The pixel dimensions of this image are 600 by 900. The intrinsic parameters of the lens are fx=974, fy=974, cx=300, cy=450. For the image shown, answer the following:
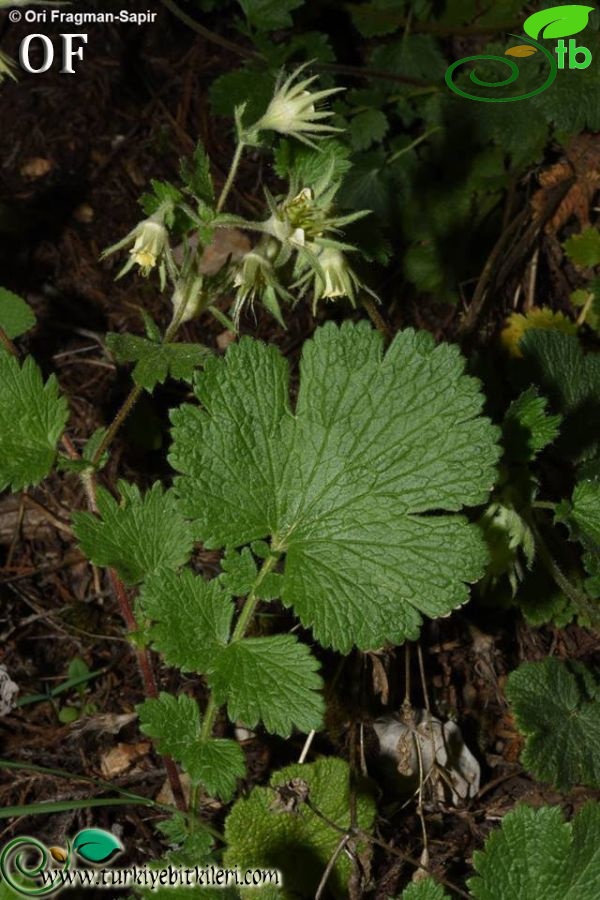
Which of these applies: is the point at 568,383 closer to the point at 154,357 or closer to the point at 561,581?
the point at 561,581

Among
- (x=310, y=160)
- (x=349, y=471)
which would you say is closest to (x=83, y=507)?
(x=349, y=471)

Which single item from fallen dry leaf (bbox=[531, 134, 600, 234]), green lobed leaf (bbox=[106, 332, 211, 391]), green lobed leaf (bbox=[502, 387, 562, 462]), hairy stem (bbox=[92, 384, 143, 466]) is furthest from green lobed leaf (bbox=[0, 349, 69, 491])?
fallen dry leaf (bbox=[531, 134, 600, 234])

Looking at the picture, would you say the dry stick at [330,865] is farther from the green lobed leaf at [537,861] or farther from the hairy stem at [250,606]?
the hairy stem at [250,606]

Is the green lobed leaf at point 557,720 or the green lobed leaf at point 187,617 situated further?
the green lobed leaf at point 557,720

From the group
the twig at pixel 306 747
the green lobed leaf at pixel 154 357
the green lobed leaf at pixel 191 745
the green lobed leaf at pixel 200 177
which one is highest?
the green lobed leaf at pixel 200 177

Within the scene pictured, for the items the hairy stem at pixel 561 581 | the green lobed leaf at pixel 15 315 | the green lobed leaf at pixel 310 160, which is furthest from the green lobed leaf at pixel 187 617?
the green lobed leaf at pixel 15 315

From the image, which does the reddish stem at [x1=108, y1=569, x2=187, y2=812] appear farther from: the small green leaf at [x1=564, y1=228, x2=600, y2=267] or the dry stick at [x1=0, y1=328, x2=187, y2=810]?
the small green leaf at [x1=564, y1=228, x2=600, y2=267]
